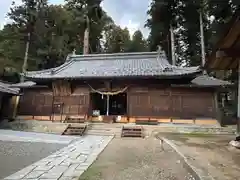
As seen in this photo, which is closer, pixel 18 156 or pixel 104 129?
pixel 18 156

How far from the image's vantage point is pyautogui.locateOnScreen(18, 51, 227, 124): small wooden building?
1262cm

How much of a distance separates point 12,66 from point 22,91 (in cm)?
838

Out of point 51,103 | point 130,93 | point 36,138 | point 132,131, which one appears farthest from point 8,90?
point 132,131

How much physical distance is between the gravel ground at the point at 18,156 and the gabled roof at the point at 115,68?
22.1ft

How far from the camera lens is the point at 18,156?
6.02 m

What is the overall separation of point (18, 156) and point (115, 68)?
1025cm

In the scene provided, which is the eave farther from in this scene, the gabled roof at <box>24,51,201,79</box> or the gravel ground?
the gravel ground

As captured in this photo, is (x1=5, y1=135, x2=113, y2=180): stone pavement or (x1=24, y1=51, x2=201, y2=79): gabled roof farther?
(x1=24, y1=51, x2=201, y2=79): gabled roof

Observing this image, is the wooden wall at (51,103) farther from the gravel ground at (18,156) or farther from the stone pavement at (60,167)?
the stone pavement at (60,167)

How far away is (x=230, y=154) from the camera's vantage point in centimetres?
555

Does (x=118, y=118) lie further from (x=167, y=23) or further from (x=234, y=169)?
(x=167, y=23)

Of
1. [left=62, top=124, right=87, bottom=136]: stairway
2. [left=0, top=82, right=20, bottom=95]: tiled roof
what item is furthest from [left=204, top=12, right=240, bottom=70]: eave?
[left=0, top=82, right=20, bottom=95]: tiled roof

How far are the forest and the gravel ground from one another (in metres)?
17.0

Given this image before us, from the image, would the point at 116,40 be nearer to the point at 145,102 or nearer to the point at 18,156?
the point at 145,102
